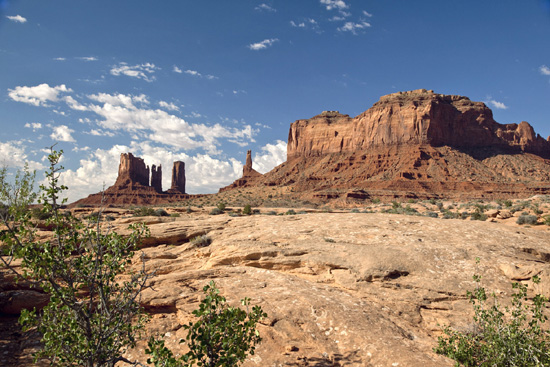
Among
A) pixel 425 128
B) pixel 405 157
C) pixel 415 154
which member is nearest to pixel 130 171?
pixel 405 157

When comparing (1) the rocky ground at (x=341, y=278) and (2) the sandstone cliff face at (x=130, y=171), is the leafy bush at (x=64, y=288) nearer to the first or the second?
(1) the rocky ground at (x=341, y=278)

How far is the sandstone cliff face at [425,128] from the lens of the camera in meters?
94.4

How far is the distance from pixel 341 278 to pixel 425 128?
9675 centimetres

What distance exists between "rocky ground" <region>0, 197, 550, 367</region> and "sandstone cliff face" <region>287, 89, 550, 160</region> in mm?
92160

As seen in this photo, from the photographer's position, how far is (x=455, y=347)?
5574 mm

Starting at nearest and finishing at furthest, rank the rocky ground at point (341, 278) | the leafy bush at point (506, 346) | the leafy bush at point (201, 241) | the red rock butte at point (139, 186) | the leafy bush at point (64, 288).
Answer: the leafy bush at point (64, 288) < the leafy bush at point (506, 346) < the rocky ground at point (341, 278) < the leafy bush at point (201, 241) < the red rock butte at point (139, 186)

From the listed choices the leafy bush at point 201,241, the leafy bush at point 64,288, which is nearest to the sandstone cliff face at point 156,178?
the leafy bush at point 201,241

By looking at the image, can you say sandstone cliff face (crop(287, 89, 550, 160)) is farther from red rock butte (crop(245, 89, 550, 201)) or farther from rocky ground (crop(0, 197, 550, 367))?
rocky ground (crop(0, 197, 550, 367))

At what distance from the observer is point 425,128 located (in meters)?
92.4

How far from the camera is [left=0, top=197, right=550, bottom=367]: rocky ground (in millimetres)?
5660

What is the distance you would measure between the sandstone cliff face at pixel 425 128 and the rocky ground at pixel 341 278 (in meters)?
92.2

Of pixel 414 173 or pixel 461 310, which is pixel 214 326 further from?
pixel 414 173

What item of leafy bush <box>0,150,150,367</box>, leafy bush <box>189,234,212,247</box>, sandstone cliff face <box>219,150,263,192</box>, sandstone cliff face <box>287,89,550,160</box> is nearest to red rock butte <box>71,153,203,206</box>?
sandstone cliff face <box>219,150,263,192</box>

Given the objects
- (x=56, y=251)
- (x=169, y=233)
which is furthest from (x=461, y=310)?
(x=169, y=233)
